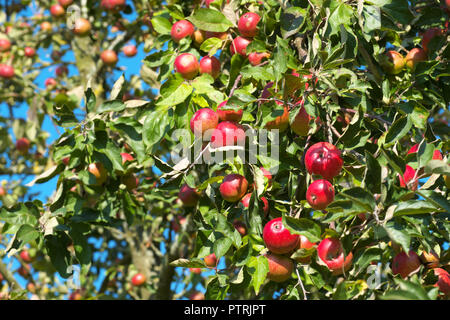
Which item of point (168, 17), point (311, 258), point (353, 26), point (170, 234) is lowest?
point (170, 234)

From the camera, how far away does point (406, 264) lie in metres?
1.68

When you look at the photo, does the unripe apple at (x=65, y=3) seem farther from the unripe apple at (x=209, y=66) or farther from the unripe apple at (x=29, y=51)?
the unripe apple at (x=209, y=66)

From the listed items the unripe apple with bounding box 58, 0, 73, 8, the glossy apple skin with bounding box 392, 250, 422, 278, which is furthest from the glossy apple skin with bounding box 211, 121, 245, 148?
the unripe apple with bounding box 58, 0, 73, 8

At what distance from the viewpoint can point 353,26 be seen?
1.99 meters

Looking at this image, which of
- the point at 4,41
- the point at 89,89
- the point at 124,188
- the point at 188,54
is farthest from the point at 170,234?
the point at 4,41

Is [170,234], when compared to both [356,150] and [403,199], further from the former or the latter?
[403,199]

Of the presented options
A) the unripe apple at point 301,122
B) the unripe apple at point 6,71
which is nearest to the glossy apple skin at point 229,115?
the unripe apple at point 301,122

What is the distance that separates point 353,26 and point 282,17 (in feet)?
0.89

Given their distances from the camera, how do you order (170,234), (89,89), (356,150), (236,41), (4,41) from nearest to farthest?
(356,150)
(236,41)
(89,89)
(170,234)
(4,41)

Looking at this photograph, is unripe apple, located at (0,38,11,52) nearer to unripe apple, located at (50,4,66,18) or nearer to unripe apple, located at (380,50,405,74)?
unripe apple, located at (50,4,66,18)

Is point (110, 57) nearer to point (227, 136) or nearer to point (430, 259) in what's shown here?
point (227, 136)

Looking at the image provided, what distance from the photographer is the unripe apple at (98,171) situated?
8.14 ft

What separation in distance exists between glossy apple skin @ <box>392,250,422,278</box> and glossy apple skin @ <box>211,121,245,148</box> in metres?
0.64

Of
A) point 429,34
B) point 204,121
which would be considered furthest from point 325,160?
point 429,34
